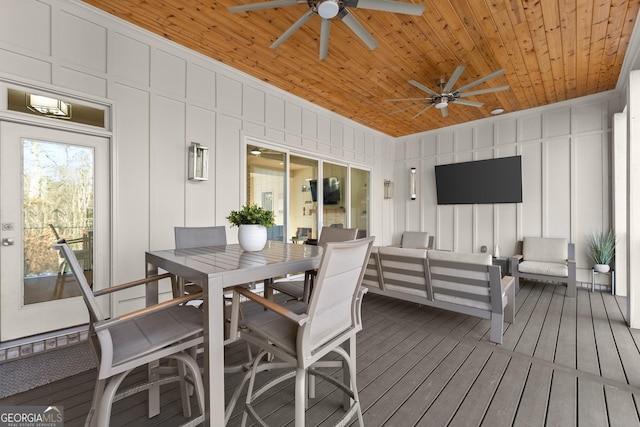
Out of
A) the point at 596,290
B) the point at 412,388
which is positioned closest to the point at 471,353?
the point at 412,388

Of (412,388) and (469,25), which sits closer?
(412,388)

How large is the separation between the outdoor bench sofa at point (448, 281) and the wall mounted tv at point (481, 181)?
304 centimetres

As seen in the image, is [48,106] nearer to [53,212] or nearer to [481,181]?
[53,212]

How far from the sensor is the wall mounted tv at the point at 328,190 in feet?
17.4

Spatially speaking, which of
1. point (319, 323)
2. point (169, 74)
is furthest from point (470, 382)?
point (169, 74)

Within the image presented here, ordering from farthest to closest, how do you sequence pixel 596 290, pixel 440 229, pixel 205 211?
pixel 440 229 < pixel 596 290 < pixel 205 211

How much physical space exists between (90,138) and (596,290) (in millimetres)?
7355

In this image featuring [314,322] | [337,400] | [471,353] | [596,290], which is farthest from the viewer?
[596,290]

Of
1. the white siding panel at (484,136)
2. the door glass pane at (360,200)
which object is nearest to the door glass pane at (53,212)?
the door glass pane at (360,200)

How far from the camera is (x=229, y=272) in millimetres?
1267

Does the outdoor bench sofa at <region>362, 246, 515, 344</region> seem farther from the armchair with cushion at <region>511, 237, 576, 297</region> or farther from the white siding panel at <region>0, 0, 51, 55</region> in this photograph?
the white siding panel at <region>0, 0, 51, 55</region>

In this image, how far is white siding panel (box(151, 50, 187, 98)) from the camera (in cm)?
317

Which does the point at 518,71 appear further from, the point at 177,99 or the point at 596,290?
the point at 177,99

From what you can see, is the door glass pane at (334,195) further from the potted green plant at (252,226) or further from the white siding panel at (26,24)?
the white siding panel at (26,24)
